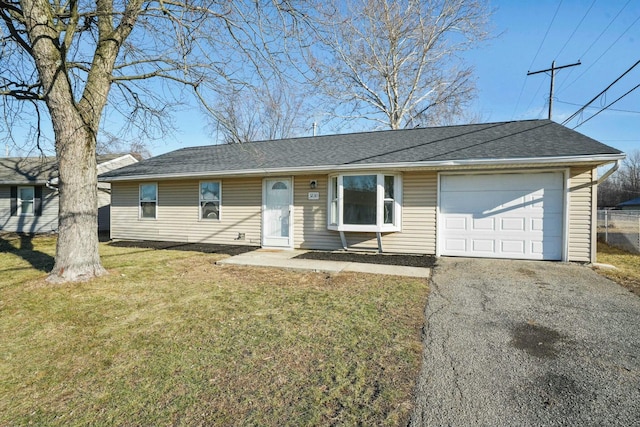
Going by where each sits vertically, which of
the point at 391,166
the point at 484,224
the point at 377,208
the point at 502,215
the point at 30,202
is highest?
the point at 391,166

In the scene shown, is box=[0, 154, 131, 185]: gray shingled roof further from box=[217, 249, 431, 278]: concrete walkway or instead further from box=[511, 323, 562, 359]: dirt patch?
box=[511, 323, 562, 359]: dirt patch

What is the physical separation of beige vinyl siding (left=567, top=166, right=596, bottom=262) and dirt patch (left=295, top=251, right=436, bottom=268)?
3.05 metres

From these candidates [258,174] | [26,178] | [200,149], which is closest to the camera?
[258,174]

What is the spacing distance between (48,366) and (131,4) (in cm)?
576

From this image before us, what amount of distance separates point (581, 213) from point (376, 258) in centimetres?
462

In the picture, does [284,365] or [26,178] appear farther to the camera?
[26,178]

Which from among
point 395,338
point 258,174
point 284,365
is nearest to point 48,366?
point 284,365

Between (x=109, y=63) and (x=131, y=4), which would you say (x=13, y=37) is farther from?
(x=131, y=4)

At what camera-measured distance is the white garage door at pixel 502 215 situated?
7781mm

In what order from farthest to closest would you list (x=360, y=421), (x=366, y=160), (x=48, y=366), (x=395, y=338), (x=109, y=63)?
(x=366, y=160), (x=109, y=63), (x=395, y=338), (x=48, y=366), (x=360, y=421)

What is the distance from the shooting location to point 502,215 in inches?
319

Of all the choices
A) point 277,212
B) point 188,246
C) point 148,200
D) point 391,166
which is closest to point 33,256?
point 188,246

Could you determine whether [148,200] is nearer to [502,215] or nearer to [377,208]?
[377,208]

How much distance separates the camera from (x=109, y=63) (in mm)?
6102
